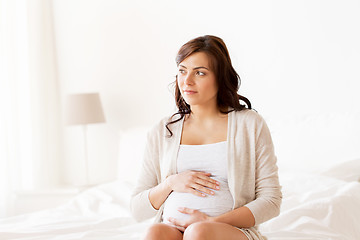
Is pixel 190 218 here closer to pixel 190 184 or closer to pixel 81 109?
pixel 190 184

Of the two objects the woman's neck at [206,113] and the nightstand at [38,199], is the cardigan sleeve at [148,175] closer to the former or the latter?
the woman's neck at [206,113]

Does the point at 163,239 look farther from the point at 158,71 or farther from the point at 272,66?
the point at 158,71

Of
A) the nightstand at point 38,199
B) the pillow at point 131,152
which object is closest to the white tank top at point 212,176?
the pillow at point 131,152

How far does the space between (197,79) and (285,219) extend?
780 millimetres

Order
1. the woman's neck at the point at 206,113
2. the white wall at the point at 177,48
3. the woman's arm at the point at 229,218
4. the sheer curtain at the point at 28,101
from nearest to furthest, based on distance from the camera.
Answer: the woman's arm at the point at 229,218
the woman's neck at the point at 206,113
the white wall at the point at 177,48
the sheer curtain at the point at 28,101

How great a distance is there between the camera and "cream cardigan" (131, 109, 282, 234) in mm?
1474

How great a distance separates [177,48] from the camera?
132 inches

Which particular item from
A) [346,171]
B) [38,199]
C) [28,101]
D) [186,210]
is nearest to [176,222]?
[186,210]

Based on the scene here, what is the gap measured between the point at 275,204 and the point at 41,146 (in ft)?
8.50

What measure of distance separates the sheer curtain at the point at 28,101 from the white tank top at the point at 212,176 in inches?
83.5

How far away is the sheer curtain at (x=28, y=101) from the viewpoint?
3.36m

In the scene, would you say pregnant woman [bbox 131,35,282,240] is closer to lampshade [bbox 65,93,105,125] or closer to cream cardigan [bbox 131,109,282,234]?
cream cardigan [bbox 131,109,282,234]

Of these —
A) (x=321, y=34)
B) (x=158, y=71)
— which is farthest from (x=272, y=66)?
(x=158, y=71)

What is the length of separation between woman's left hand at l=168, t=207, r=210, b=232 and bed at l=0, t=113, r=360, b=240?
444 millimetres
